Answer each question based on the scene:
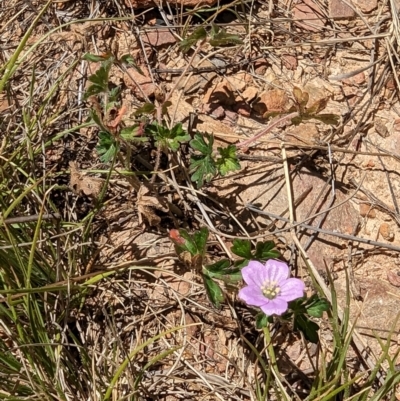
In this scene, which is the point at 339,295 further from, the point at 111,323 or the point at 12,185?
the point at 12,185

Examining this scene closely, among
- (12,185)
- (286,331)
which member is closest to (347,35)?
(286,331)

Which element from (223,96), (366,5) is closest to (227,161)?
(223,96)

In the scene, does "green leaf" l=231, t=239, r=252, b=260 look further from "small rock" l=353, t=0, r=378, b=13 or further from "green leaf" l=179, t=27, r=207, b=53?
"small rock" l=353, t=0, r=378, b=13

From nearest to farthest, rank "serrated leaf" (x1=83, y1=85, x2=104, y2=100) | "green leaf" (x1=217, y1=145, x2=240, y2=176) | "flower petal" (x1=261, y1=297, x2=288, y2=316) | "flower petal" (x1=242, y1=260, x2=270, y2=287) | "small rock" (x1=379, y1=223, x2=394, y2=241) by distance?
"flower petal" (x1=261, y1=297, x2=288, y2=316) → "flower petal" (x1=242, y1=260, x2=270, y2=287) → "serrated leaf" (x1=83, y1=85, x2=104, y2=100) → "green leaf" (x1=217, y1=145, x2=240, y2=176) → "small rock" (x1=379, y1=223, x2=394, y2=241)

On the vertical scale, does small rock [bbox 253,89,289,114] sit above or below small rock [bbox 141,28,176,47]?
below

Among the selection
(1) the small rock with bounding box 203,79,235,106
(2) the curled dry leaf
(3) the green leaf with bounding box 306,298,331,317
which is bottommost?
(2) the curled dry leaf

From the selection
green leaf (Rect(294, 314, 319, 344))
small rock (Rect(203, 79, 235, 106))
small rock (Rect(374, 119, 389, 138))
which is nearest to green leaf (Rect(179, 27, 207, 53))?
small rock (Rect(203, 79, 235, 106))

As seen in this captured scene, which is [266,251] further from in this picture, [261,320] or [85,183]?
[85,183]
